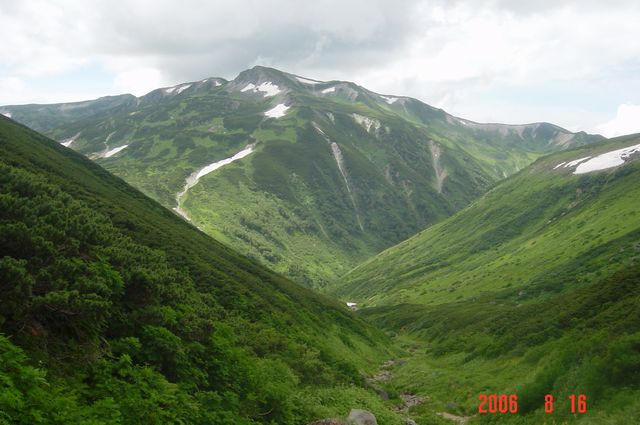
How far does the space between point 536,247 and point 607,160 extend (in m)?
80.7

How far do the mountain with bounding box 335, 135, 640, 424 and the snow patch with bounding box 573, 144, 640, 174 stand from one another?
0.78 metres

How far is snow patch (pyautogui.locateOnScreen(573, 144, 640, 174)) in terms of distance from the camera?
174m

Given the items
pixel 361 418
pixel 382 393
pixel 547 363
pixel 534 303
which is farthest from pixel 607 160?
pixel 361 418

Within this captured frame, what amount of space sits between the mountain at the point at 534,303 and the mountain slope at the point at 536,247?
54 cm

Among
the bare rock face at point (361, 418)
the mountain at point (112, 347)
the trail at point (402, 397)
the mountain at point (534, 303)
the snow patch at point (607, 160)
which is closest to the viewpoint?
the mountain at point (112, 347)

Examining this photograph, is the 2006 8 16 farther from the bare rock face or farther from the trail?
the bare rock face

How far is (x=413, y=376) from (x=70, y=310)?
3944 cm

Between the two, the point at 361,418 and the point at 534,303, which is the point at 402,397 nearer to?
the point at 361,418

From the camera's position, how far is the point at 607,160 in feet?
596

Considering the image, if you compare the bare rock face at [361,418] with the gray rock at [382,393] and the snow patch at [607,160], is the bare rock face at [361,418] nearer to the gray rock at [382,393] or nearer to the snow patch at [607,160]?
the gray rock at [382,393]

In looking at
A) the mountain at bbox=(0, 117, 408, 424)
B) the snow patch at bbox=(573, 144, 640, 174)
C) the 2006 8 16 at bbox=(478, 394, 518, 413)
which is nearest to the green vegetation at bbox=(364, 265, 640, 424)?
the 2006 8 16 at bbox=(478, 394, 518, 413)

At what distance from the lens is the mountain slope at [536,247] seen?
92.0 metres

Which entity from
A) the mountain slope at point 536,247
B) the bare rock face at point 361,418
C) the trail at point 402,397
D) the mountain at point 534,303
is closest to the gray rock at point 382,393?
the trail at point 402,397

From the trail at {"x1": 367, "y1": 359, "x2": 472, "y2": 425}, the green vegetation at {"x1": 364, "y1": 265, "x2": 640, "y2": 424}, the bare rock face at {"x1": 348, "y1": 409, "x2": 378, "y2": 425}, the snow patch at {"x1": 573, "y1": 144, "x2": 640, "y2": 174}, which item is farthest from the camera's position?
the snow patch at {"x1": 573, "y1": 144, "x2": 640, "y2": 174}
